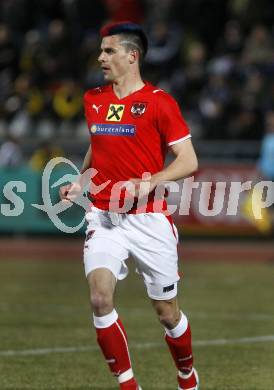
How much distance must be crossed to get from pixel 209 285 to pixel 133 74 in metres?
7.98

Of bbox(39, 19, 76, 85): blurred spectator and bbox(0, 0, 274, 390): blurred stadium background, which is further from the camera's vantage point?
bbox(39, 19, 76, 85): blurred spectator

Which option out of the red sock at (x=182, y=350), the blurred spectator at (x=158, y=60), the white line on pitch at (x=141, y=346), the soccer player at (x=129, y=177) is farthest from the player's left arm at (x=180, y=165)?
the blurred spectator at (x=158, y=60)

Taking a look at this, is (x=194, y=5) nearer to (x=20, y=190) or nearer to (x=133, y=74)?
(x=20, y=190)

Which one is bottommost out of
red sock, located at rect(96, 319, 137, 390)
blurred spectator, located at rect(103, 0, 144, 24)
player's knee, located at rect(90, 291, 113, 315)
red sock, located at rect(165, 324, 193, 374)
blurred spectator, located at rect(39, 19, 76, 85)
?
blurred spectator, located at rect(39, 19, 76, 85)

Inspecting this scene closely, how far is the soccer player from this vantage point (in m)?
7.07

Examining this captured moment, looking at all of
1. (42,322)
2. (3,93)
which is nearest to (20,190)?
(3,93)

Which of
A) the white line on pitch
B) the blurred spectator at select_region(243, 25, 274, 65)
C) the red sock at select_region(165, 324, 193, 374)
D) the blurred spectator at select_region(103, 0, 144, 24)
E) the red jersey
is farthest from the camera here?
the blurred spectator at select_region(103, 0, 144, 24)

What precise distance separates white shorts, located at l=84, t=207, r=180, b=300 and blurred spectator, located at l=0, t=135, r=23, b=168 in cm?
1430

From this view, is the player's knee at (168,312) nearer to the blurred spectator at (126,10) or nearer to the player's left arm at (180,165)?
the player's left arm at (180,165)

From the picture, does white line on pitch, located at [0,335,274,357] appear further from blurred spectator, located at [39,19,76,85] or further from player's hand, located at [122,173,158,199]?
blurred spectator, located at [39,19,76,85]

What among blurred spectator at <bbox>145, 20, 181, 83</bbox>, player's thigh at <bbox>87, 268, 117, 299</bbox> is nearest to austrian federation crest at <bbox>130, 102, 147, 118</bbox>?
player's thigh at <bbox>87, 268, 117, 299</bbox>

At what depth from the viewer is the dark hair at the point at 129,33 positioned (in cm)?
725

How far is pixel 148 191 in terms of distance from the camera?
22.7ft

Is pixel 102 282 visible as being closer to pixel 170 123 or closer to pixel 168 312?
pixel 168 312
